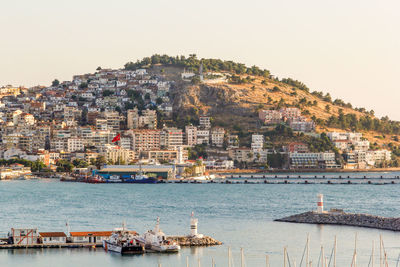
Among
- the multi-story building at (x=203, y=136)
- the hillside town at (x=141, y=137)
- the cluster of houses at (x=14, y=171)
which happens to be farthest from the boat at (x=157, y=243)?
the multi-story building at (x=203, y=136)

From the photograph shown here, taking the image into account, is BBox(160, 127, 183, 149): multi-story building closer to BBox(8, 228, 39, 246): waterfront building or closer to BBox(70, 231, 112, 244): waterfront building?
BBox(70, 231, 112, 244): waterfront building

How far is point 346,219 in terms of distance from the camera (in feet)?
124

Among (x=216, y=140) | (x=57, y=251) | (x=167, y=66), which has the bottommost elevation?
(x=57, y=251)

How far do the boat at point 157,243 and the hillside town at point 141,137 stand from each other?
6077cm

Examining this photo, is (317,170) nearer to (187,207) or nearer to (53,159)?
(53,159)

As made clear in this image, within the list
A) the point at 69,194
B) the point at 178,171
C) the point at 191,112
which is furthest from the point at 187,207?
the point at 191,112

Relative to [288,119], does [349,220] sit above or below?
below

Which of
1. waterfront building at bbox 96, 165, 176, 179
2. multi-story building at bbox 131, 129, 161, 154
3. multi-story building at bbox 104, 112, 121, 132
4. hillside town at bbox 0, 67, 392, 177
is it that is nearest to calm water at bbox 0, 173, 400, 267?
waterfront building at bbox 96, 165, 176, 179

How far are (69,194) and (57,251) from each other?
31621 mm

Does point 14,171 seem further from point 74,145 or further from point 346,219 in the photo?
point 346,219

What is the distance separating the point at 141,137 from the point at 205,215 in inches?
2518

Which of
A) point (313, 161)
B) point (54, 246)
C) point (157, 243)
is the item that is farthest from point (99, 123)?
point (157, 243)

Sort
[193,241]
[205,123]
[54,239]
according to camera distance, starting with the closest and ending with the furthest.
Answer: [193,241] → [54,239] → [205,123]

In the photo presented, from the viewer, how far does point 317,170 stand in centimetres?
10875
